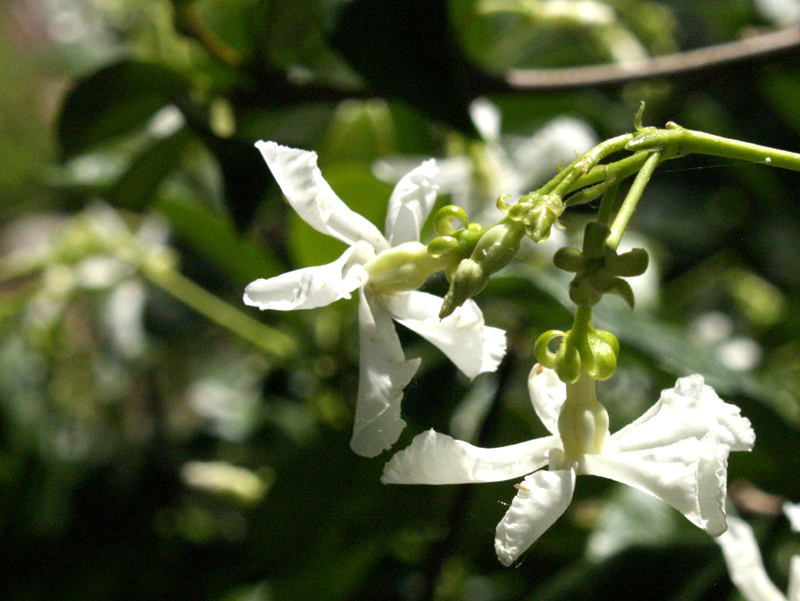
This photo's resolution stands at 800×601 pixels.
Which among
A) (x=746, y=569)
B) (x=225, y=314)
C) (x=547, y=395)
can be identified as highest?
(x=547, y=395)

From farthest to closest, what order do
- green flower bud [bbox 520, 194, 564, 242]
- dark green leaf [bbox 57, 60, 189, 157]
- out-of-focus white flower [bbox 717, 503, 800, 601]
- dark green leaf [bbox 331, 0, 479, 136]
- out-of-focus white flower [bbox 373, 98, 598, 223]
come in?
out-of-focus white flower [bbox 373, 98, 598, 223], dark green leaf [bbox 57, 60, 189, 157], dark green leaf [bbox 331, 0, 479, 136], out-of-focus white flower [bbox 717, 503, 800, 601], green flower bud [bbox 520, 194, 564, 242]

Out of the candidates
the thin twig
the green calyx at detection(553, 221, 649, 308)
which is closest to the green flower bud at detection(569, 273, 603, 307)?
the green calyx at detection(553, 221, 649, 308)

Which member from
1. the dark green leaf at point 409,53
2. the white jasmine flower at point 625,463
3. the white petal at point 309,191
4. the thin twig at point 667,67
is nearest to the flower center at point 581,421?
the white jasmine flower at point 625,463

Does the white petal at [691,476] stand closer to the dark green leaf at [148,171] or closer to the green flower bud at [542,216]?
the green flower bud at [542,216]

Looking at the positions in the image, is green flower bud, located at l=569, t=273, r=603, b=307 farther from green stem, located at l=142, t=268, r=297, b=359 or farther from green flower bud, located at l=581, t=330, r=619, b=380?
green stem, located at l=142, t=268, r=297, b=359

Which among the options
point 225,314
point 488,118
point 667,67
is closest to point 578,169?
point 667,67

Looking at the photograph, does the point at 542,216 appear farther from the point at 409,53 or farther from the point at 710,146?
the point at 409,53

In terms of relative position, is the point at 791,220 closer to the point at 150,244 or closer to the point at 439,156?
the point at 439,156

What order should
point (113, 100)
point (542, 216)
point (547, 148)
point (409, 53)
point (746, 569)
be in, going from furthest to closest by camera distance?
point (547, 148)
point (113, 100)
point (409, 53)
point (746, 569)
point (542, 216)
